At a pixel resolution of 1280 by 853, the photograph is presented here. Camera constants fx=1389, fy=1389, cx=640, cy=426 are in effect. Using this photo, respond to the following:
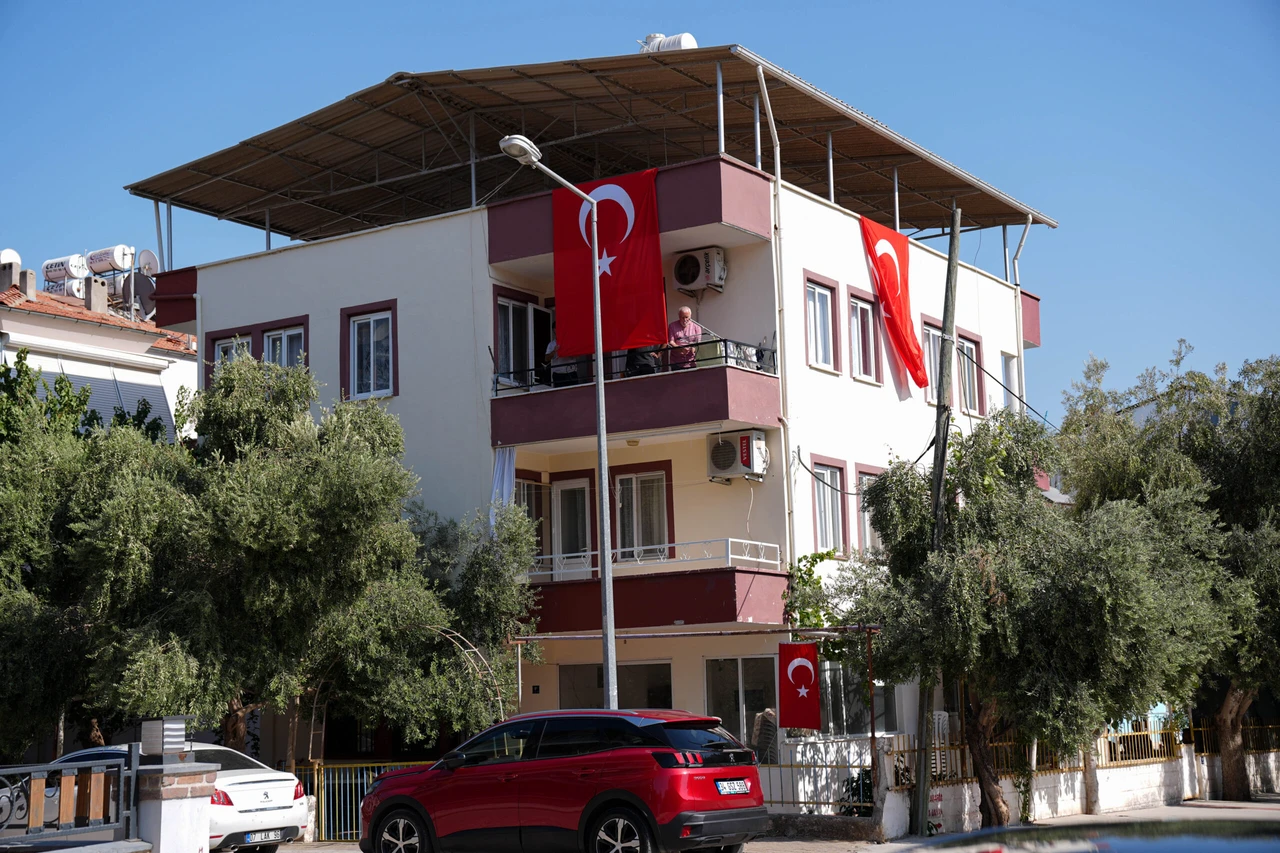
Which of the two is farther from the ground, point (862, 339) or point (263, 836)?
point (862, 339)

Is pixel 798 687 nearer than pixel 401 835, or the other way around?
pixel 401 835

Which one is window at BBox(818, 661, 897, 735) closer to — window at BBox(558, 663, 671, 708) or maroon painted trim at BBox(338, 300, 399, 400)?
window at BBox(558, 663, 671, 708)

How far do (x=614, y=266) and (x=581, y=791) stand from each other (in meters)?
12.6


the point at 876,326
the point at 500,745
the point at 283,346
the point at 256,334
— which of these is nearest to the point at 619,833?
the point at 500,745

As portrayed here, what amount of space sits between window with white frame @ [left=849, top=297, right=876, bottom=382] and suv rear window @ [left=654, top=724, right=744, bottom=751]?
43.9 ft

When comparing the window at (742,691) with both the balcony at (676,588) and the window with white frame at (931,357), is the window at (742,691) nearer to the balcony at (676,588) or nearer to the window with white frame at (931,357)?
the balcony at (676,588)

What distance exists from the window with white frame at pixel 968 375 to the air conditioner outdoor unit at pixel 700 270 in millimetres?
8124

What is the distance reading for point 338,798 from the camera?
21.7 metres

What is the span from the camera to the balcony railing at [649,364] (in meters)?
25.3

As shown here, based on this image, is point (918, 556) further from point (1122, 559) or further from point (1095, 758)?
point (1095, 758)

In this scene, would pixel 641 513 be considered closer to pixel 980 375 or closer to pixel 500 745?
pixel 980 375

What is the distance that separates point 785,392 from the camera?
83.0 feet

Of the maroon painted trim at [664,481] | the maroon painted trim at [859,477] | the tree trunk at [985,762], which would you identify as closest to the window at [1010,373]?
the maroon painted trim at [859,477]

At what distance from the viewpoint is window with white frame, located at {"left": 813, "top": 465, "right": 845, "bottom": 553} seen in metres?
26.1
